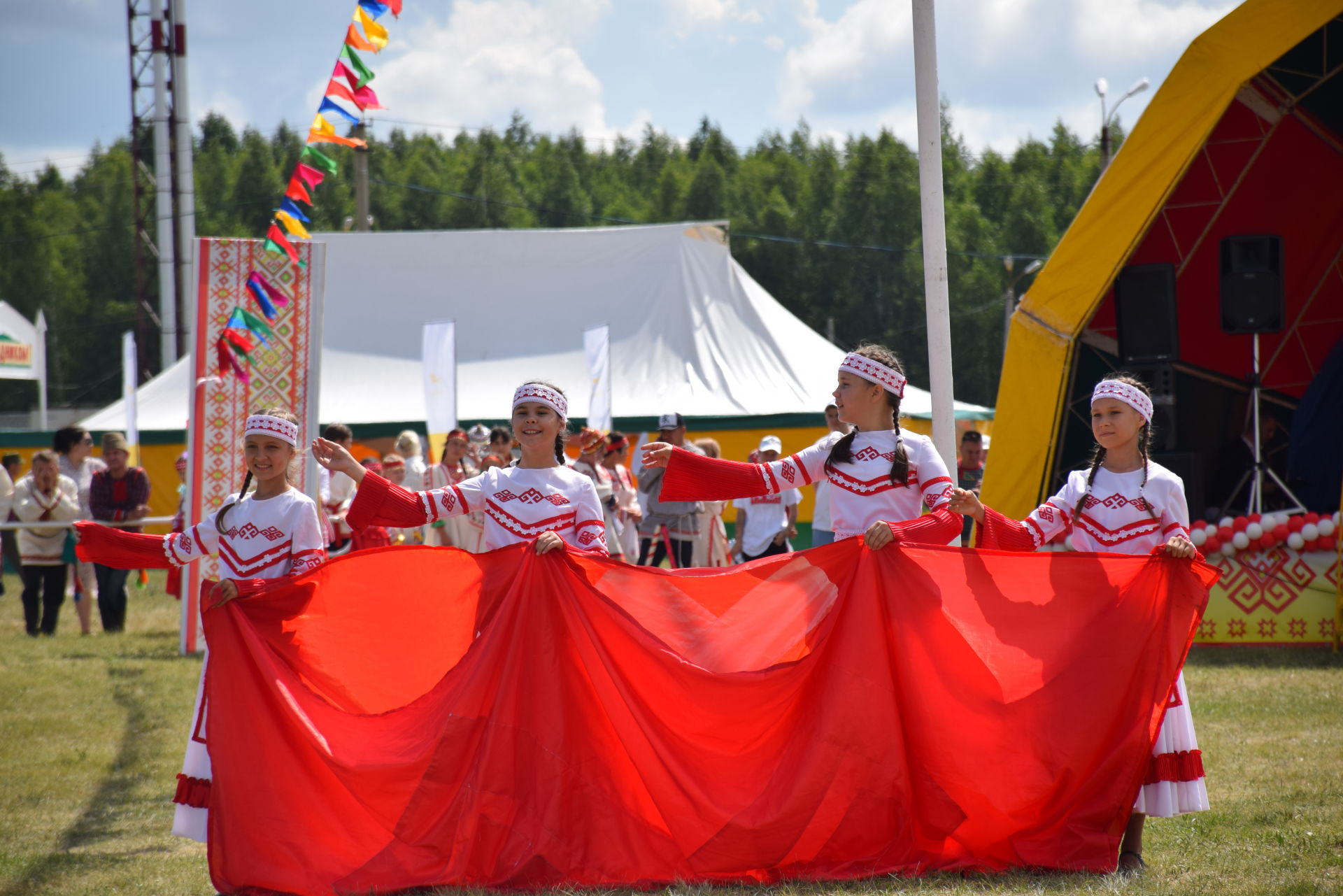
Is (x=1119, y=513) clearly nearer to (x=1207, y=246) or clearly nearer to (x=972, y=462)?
(x=972, y=462)

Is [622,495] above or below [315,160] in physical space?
below

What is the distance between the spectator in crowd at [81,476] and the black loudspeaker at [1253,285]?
983 centimetres

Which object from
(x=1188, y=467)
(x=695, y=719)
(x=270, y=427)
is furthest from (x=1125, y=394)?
Answer: (x=1188, y=467)

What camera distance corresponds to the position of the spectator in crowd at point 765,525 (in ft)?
31.3

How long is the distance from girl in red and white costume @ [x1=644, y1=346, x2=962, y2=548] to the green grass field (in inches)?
47.9

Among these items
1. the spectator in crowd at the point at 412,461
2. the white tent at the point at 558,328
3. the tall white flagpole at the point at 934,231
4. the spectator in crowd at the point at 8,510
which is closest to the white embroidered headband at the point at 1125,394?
the tall white flagpole at the point at 934,231

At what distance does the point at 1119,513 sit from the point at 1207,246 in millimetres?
8211

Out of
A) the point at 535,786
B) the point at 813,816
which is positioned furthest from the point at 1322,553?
the point at 535,786

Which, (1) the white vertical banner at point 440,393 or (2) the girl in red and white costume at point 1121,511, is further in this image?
(1) the white vertical banner at point 440,393

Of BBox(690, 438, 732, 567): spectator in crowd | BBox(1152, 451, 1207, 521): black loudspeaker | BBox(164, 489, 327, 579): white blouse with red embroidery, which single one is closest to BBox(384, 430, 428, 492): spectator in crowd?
BBox(690, 438, 732, 567): spectator in crowd

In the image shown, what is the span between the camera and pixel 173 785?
5746mm

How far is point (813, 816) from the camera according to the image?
3787 millimetres

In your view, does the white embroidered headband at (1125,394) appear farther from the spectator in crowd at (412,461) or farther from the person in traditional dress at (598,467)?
the spectator in crowd at (412,461)

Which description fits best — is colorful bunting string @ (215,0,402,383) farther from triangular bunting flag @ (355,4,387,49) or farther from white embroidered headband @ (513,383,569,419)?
white embroidered headband @ (513,383,569,419)
